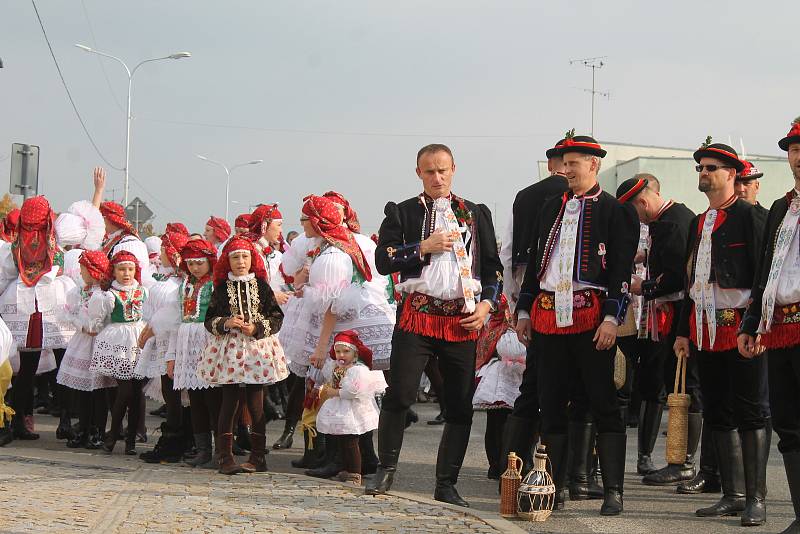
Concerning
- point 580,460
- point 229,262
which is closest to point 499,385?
point 580,460

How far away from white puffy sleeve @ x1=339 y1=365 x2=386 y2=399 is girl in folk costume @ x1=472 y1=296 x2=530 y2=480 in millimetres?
771

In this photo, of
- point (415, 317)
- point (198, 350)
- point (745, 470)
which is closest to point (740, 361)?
point (745, 470)

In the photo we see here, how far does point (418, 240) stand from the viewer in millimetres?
7414

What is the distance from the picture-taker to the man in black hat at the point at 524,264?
25.5ft

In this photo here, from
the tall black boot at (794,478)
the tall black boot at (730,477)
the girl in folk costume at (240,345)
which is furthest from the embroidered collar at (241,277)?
the tall black boot at (794,478)

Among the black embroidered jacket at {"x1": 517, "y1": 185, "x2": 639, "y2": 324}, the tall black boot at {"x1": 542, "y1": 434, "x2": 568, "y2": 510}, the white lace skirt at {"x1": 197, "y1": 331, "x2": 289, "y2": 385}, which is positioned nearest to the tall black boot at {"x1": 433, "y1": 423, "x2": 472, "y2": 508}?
the tall black boot at {"x1": 542, "y1": 434, "x2": 568, "y2": 510}

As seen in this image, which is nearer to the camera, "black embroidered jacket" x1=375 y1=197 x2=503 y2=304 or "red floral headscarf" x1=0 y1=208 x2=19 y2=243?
"black embroidered jacket" x1=375 y1=197 x2=503 y2=304

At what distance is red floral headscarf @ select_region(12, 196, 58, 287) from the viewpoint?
11078 millimetres

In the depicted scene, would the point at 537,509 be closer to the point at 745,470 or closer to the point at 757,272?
the point at 745,470

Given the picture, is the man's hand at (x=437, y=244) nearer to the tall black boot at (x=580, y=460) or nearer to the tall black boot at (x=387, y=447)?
the tall black boot at (x=387, y=447)

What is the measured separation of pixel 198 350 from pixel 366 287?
145 cm

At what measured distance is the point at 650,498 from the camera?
8.02 meters

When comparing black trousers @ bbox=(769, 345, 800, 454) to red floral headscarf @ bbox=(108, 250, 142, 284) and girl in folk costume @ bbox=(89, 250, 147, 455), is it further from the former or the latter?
red floral headscarf @ bbox=(108, 250, 142, 284)

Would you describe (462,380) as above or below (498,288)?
below
